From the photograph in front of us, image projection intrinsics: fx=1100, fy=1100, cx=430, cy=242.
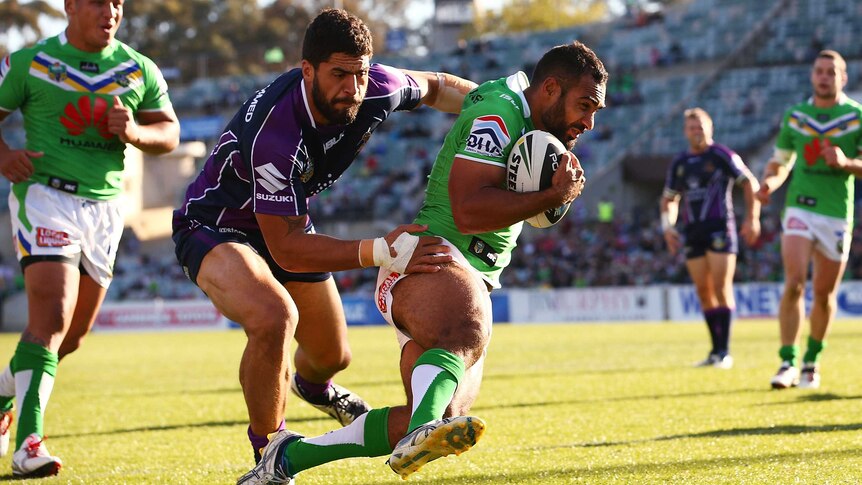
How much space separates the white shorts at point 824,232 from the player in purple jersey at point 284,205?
492 centimetres

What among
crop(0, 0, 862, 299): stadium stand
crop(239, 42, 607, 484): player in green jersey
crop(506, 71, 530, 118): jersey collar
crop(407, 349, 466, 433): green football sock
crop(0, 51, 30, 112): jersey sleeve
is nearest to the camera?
crop(407, 349, 466, 433): green football sock

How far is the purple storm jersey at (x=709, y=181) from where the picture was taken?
1261 centimetres

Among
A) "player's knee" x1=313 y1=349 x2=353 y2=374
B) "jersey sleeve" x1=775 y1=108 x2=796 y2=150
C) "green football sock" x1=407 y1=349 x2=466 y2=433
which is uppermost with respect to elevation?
"jersey sleeve" x1=775 y1=108 x2=796 y2=150

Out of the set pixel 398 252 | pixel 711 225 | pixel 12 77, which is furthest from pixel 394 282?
pixel 711 225

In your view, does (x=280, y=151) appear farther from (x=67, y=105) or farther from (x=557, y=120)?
(x=67, y=105)

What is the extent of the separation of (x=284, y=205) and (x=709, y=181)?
8627 mm

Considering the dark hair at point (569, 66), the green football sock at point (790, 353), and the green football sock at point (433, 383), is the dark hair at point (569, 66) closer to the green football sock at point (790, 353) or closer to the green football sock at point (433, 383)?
the green football sock at point (433, 383)

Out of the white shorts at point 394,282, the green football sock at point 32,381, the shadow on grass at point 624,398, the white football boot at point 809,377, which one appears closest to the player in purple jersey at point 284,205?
the white shorts at point 394,282

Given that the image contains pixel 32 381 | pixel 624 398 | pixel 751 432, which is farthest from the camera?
pixel 624 398

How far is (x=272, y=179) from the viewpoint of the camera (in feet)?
16.5

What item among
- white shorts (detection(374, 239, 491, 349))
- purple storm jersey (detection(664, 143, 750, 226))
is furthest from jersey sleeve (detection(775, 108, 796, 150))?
white shorts (detection(374, 239, 491, 349))

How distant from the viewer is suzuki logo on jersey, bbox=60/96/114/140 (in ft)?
20.9

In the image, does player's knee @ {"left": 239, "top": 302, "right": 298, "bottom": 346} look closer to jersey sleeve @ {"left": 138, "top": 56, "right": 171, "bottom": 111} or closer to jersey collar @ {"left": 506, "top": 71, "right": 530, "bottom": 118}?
jersey collar @ {"left": 506, "top": 71, "right": 530, "bottom": 118}

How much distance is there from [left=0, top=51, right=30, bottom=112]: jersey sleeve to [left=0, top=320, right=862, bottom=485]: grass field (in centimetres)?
210
